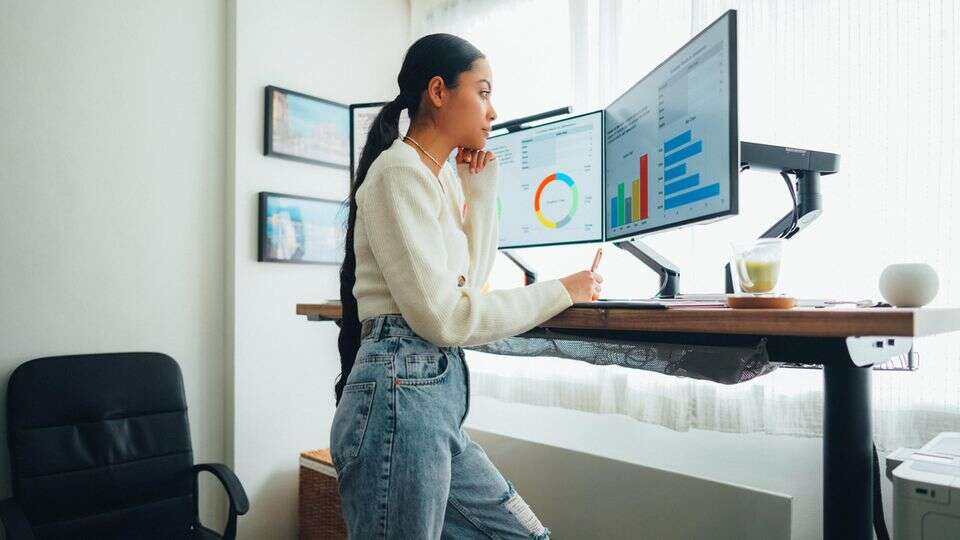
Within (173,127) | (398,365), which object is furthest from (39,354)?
(398,365)

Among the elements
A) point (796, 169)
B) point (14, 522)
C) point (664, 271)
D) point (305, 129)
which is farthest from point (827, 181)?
point (14, 522)

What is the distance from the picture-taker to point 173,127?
2.09 m

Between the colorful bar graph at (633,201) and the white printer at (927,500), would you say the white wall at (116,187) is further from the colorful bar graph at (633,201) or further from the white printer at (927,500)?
the white printer at (927,500)

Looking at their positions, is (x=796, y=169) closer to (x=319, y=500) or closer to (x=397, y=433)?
(x=397, y=433)

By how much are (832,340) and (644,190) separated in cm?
60

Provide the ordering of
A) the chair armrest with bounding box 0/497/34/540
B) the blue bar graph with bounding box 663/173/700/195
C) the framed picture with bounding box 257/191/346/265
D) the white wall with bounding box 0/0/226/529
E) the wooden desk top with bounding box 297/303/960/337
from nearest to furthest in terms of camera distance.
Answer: the wooden desk top with bounding box 297/303/960/337 < the blue bar graph with bounding box 663/173/700/195 < the chair armrest with bounding box 0/497/34/540 < the white wall with bounding box 0/0/226/529 < the framed picture with bounding box 257/191/346/265

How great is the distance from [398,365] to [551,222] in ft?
3.01

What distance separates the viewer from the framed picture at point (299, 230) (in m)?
2.22

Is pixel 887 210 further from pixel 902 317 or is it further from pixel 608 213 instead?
pixel 902 317

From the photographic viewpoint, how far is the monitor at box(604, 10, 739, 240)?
3.45 ft

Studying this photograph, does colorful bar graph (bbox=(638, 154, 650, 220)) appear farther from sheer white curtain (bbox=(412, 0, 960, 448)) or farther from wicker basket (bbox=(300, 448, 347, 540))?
wicker basket (bbox=(300, 448, 347, 540))

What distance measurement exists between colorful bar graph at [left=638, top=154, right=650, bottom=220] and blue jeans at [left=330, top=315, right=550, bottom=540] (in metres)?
0.63

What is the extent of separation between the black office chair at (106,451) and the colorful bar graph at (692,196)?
1.23 m

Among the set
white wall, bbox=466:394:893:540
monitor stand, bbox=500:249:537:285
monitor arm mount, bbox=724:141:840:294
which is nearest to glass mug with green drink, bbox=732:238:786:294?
monitor arm mount, bbox=724:141:840:294
